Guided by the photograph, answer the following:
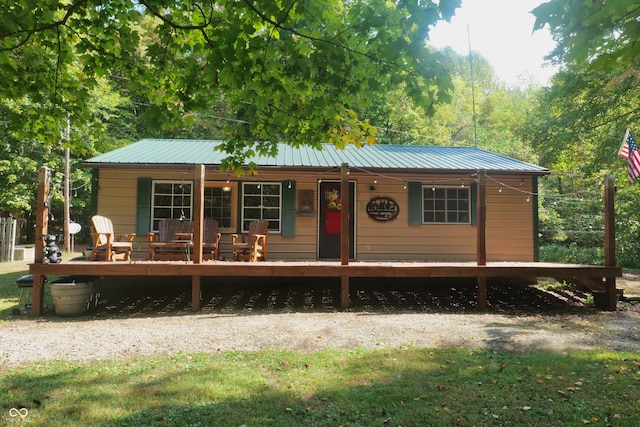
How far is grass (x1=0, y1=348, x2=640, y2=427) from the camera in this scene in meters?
2.78

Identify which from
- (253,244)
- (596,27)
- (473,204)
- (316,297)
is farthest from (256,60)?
(473,204)

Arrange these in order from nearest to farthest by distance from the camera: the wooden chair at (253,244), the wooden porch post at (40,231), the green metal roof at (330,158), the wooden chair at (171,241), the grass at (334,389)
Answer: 1. the grass at (334,389)
2. the wooden porch post at (40,231)
3. the wooden chair at (171,241)
4. the wooden chair at (253,244)
5. the green metal roof at (330,158)

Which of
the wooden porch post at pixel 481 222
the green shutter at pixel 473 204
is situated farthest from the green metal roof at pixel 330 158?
the wooden porch post at pixel 481 222

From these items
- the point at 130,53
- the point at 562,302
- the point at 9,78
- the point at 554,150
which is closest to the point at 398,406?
the point at 130,53

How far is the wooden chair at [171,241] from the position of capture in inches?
283

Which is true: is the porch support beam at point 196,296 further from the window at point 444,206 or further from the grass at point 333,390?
the window at point 444,206

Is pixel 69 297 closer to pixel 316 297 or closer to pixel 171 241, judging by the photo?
pixel 171 241

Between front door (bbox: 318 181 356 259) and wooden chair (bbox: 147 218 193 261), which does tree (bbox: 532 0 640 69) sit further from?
front door (bbox: 318 181 356 259)

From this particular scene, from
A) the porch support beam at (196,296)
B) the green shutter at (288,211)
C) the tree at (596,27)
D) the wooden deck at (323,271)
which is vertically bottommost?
the porch support beam at (196,296)

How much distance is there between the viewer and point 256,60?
3201mm

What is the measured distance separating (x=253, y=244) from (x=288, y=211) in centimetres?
147

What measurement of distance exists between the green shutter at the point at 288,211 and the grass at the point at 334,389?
181 inches

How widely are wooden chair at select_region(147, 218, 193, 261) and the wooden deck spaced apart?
0.59 meters

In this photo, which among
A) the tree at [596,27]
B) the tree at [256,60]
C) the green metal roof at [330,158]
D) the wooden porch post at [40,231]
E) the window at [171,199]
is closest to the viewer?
the tree at [596,27]
